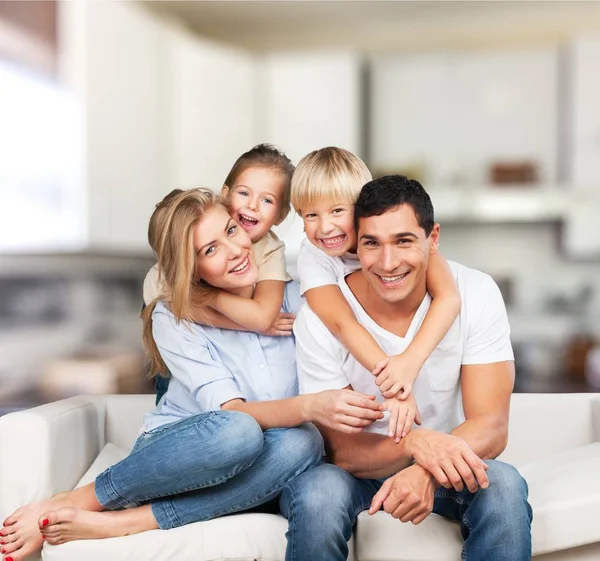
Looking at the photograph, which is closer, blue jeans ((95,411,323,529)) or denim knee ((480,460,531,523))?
denim knee ((480,460,531,523))

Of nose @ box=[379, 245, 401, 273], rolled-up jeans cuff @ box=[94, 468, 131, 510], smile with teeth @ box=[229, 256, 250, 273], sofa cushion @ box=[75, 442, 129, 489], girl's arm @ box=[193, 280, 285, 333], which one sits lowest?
sofa cushion @ box=[75, 442, 129, 489]

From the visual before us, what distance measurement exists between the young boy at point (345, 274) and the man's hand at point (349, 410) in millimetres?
34

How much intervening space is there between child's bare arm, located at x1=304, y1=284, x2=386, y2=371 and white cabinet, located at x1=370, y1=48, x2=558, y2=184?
3.62 m

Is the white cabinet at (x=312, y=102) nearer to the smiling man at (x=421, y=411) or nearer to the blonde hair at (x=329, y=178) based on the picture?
the blonde hair at (x=329, y=178)

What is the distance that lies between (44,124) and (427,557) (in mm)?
3062

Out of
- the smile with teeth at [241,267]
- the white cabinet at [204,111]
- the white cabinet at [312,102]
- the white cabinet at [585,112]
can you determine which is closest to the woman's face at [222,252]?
the smile with teeth at [241,267]

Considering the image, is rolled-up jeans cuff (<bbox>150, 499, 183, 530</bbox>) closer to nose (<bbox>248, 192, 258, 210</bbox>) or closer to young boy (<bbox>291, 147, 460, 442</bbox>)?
young boy (<bbox>291, 147, 460, 442</bbox>)

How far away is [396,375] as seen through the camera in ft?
4.81

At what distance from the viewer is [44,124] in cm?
391

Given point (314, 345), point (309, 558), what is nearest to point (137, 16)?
point (314, 345)

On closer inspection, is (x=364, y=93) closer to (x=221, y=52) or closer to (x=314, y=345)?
(x=221, y=52)

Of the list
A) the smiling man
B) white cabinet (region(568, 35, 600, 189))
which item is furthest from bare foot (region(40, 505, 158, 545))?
white cabinet (region(568, 35, 600, 189))

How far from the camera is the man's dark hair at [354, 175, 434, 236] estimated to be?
157 centimetres

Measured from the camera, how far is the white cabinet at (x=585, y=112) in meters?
4.88
